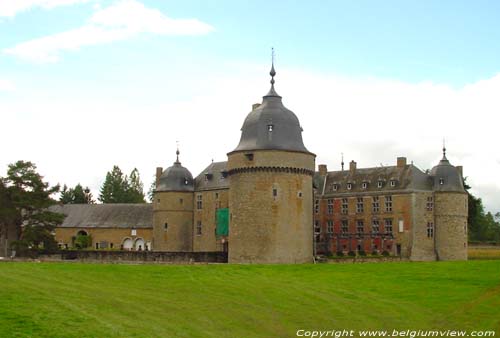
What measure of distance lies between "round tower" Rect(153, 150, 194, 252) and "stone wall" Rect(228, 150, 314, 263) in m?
17.0

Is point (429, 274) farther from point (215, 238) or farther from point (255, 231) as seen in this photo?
point (215, 238)

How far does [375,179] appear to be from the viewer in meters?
66.3

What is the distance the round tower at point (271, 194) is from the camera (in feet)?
171

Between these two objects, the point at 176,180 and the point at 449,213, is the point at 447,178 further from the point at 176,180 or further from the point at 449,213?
the point at 176,180

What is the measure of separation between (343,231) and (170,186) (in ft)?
54.8

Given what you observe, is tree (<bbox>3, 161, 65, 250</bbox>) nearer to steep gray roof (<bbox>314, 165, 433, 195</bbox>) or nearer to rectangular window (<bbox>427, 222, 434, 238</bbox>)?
steep gray roof (<bbox>314, 165, 433, 195</bbox>)

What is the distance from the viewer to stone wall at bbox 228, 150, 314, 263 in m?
52.0

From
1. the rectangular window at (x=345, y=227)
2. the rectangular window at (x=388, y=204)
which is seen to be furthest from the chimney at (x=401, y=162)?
the rectangular window at (x=345, y=227)

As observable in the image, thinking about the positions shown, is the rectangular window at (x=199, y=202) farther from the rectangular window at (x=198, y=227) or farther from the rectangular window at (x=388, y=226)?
the rectangular window at (x=388, y=226)

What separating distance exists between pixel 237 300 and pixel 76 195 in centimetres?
8403

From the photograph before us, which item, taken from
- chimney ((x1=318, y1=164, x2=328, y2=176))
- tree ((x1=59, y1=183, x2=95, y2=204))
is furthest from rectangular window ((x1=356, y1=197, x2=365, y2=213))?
tree ((x1=59, y1=183, x2=95, y2=204))

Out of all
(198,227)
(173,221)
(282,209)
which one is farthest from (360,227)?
(173,221)

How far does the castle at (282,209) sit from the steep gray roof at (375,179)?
99mm

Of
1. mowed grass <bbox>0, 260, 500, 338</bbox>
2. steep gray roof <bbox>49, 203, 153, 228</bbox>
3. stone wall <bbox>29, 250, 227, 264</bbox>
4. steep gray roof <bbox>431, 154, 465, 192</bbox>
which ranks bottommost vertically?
mowed grass <bbox>0, 260, 500, 338</bbox>
